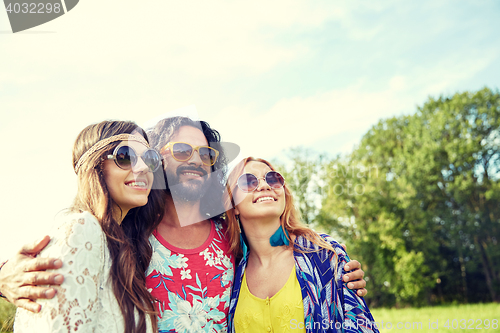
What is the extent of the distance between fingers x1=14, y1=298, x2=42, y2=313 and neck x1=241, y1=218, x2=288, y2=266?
2095 millimetres

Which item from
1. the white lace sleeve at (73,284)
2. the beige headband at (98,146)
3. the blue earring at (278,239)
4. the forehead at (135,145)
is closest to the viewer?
the white lace sleeve at (73,284)

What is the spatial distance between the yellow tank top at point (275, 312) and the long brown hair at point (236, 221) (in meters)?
0.47

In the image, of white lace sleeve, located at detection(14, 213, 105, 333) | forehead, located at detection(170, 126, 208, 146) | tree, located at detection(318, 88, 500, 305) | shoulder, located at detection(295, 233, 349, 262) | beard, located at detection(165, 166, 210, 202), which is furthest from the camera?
tree, located at detection(318, 88, 500, 305)

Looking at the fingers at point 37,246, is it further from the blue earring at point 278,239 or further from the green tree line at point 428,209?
the green tree line at point 428,209

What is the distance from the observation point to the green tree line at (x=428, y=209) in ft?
82.2

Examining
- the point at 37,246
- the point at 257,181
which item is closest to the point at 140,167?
the point at 37,246

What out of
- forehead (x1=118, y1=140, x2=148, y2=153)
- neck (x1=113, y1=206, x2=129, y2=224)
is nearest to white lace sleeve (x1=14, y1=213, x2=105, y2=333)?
neck (x1=113, y1=206, x2=129, y2=224)

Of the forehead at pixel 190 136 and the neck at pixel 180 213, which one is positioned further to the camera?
the forehead at pixel 190 136

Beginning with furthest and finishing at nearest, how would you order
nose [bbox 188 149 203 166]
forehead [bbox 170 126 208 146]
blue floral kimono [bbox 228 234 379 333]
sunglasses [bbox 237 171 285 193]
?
forehead [bbox 170 126 208 146] < nose [bbox 188 149 203 166] < sunglasses [bbox 237 171 285 193] < blue floral kimono [bbox 228 234 379 333]

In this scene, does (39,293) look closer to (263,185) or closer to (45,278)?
(45,278)

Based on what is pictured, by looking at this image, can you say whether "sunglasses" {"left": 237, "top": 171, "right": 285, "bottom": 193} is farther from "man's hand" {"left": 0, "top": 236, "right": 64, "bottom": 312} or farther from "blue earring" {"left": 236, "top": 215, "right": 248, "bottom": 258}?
"man's hand" {"left": 0, "top": 236, "right": 64, "bottom": 312}

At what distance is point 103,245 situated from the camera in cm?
220

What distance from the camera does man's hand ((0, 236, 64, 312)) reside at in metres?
1.85

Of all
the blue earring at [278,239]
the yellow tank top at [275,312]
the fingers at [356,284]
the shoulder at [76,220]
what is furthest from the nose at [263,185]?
the shoulder at [76,220]
